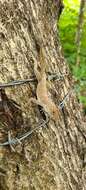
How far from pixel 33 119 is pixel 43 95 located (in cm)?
14

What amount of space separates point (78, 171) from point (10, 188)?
22.0 inches

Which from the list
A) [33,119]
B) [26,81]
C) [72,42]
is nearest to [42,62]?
[26,81]

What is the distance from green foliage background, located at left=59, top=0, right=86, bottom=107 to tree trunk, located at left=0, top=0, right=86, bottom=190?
4200 mm

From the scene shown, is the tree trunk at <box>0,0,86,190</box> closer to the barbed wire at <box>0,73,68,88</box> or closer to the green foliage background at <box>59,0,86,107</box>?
the barbed wire at <box>0,73,68,88</box>

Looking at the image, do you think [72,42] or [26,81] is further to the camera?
[72,42]

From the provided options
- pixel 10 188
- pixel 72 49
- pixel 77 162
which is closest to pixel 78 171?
pixel 77 162

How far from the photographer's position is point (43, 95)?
8.42 feet

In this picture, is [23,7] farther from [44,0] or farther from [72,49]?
[72,49]

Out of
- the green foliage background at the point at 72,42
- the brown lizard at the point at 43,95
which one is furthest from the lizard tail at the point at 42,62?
the green foliage background at the point at 72,42

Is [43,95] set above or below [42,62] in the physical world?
below

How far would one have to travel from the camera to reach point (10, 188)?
2.59 m

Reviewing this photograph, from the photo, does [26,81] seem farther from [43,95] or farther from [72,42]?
[72,42]

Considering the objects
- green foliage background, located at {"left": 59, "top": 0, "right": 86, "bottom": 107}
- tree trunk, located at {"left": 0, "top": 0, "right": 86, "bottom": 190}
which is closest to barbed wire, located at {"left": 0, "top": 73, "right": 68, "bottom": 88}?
tree trunk, located at {"left": 0, "top": 0, "right": 86, "bottom": 190}

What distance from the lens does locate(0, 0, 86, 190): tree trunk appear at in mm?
2473
